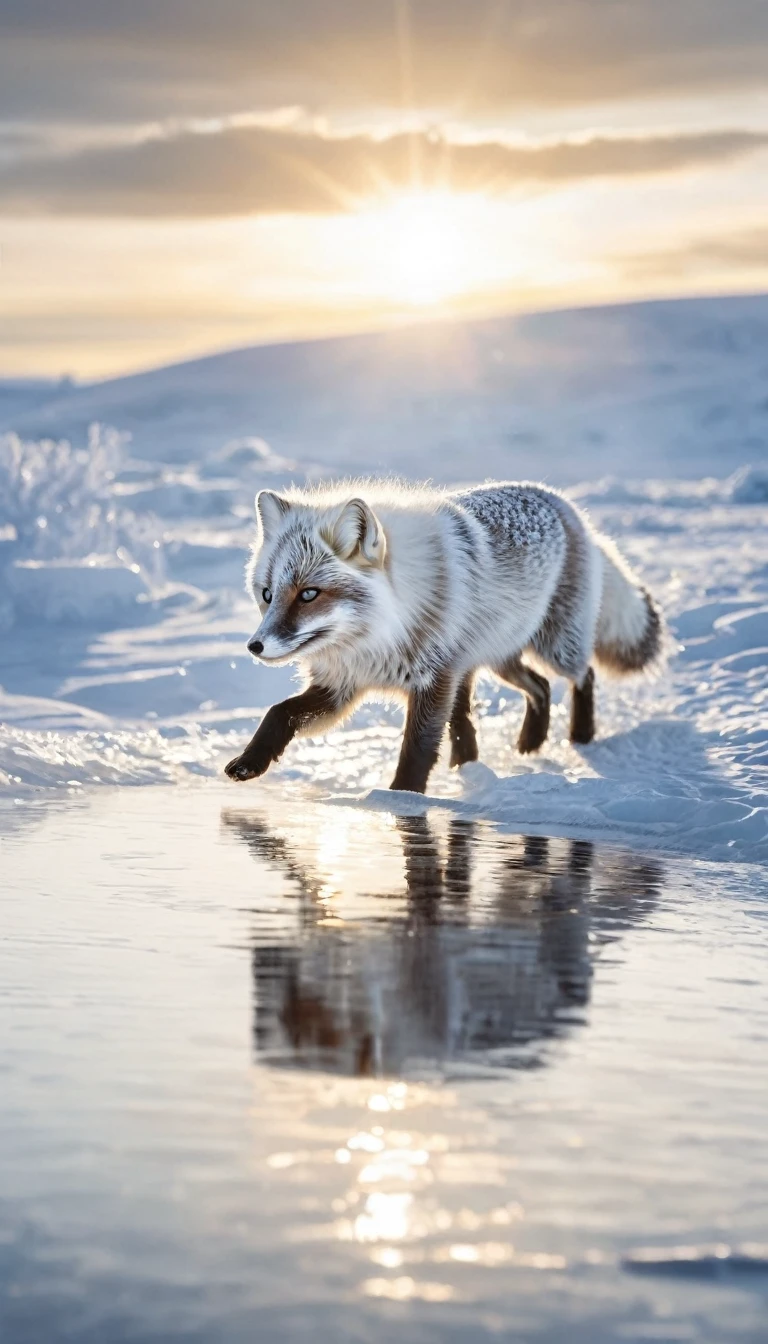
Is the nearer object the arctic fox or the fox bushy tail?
the arctic fox

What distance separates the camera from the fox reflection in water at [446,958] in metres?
3.32

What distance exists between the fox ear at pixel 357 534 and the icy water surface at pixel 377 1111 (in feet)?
5.86

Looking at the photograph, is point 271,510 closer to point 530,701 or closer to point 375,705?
point 530,701

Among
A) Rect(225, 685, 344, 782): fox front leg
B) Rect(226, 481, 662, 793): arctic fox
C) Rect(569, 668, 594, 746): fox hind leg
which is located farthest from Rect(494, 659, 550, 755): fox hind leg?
Rect(225, 685, 344, 782): fox front leg

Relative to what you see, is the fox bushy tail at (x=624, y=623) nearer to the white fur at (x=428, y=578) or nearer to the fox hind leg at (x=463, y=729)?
the white fur at (x=428, y=578)

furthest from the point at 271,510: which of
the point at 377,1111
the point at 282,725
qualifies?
the point at 377,1111

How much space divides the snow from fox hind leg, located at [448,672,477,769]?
124mm

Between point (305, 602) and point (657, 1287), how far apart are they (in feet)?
14.1

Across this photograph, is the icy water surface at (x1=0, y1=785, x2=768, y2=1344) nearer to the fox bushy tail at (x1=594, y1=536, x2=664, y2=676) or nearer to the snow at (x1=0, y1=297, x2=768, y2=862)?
the snow at (x1=0, y1=297, x2=768, y2=862)

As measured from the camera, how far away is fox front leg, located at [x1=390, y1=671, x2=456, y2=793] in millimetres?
7012

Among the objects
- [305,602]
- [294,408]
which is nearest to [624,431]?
[294,408]

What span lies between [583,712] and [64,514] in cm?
962

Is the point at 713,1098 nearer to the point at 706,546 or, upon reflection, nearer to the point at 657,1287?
the point at 657,1287

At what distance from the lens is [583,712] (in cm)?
859
